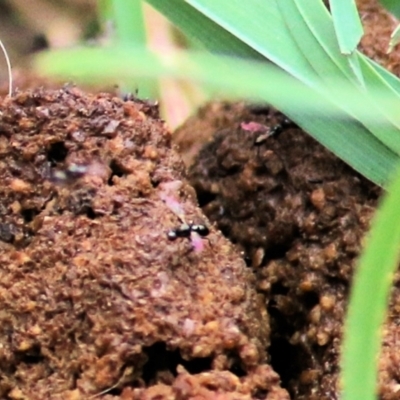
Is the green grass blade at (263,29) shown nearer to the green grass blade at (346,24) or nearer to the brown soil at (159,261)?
the green grass blade at (346,24)

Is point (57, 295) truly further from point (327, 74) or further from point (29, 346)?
point (327, 74)

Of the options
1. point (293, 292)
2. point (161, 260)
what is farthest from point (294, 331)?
point (161, 260)

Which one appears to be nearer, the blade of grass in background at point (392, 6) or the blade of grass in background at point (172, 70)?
the blade of grass in background at point (172, 70)

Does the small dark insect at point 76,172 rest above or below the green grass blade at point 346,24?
below

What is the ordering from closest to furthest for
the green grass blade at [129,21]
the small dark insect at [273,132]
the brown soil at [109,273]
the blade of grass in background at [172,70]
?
the blade of grass in background at [172,70] < the brown soil at [109,273] < the small dark insect at [273,132] < the green grass blade at [129,21]

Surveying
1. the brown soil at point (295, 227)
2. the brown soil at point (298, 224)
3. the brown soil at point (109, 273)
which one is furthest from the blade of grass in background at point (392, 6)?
the brown soil at point (109, 273)

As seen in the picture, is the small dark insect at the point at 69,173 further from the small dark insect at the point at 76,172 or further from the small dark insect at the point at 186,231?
the small dark insect at the point at 186,231

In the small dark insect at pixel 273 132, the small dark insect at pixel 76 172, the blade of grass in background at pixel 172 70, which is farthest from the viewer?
the small dark insect at pixel 273 132

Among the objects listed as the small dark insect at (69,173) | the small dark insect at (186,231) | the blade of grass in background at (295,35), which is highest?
the blade of grass in background at (295,35)
